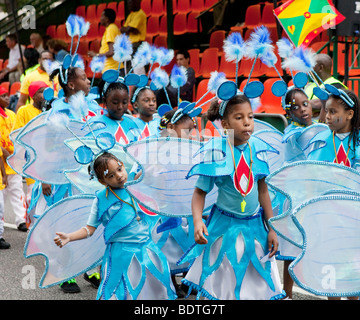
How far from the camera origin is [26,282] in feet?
17.3

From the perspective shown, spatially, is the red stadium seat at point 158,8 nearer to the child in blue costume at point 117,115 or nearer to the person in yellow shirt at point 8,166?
the person in yellow shirt at point 8,166

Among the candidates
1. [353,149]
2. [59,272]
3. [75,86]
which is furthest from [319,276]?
[75,86]

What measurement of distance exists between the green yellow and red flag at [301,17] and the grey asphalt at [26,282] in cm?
260

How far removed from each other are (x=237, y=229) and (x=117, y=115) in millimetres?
1761

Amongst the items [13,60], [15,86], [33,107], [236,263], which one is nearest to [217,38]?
[15,86]

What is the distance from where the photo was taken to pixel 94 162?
155 inches

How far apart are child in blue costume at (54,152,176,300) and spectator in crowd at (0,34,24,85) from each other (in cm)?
1149

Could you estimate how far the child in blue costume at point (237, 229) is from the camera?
351 cm

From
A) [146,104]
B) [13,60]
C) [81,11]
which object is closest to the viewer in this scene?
[146,104]

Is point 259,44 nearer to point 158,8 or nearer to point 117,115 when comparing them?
point 117,115

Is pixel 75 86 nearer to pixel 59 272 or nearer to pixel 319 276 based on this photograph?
pixel 59 272

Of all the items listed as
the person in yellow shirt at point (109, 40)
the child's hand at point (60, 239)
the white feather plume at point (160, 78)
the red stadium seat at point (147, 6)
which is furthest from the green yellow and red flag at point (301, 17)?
the red stadium seat at point (147, 6)

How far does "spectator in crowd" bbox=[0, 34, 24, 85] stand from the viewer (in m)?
14.6

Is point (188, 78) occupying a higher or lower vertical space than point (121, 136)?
higher
